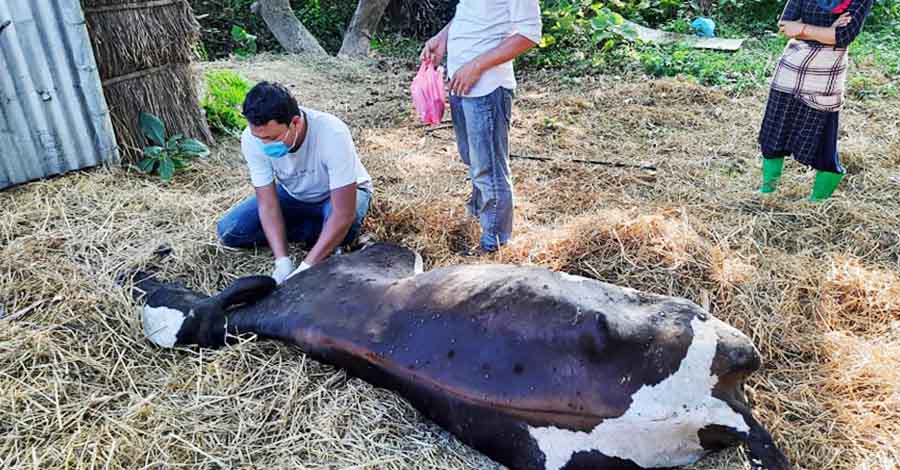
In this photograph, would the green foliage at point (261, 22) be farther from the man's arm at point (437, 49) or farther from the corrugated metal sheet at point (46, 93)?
the man's arm at point (437, 49)

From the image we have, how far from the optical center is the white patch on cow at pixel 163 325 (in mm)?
2629

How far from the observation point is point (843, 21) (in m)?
3.32

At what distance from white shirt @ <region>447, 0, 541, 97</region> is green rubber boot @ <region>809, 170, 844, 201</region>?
6.14 ft

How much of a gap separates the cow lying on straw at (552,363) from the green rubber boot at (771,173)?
2194mm

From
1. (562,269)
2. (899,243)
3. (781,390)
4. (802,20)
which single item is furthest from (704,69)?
(781,390)

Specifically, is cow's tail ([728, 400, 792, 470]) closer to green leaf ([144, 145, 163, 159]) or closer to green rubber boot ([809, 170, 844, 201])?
green rubber boot ([809, 170, 844, 201])

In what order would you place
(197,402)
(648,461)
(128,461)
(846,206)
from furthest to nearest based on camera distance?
1. (846,206)
2. (197,402)
3. (128,461)
4. (648,461)

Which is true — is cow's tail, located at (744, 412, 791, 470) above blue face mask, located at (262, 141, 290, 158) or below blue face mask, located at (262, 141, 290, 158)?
below

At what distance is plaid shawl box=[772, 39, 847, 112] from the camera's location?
343cm

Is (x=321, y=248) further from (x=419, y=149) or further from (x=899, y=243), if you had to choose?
(x=899, y=243)

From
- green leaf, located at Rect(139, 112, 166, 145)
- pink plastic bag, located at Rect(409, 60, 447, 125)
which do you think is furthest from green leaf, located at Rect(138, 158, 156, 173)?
pink plastic bag, located at Rect(409, 60, 447, 125)

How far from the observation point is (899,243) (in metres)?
3.17

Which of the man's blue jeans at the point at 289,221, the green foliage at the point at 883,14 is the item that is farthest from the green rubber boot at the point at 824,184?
the green foliage at the point at 883,14

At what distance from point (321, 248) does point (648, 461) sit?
1.69 meters
